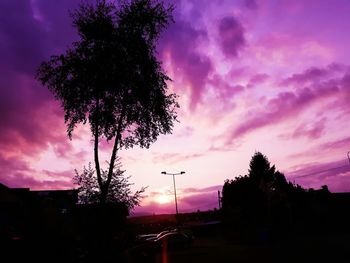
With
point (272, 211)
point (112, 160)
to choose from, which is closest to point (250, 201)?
point (272, 211)

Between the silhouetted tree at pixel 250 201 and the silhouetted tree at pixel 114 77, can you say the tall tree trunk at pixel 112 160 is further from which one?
the silhouetted tree at pixel 250 201

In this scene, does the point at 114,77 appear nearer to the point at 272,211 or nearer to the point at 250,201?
the point at 272,211

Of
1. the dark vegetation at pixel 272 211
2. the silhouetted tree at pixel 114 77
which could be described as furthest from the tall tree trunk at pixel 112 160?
the dark vegetation at pixel 272 211

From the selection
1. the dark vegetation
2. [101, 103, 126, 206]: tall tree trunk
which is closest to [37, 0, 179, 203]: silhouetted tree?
[101, 103, 126, 206]: tall tree trunk

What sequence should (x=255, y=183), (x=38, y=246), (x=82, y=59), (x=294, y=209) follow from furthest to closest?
(x=255, y=183)
(x=294, y=209)
(x=82, y=59)
(x=38, y=246)

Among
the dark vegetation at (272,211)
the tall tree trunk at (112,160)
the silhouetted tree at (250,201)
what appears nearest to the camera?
the tall tree trunk at (112,160)

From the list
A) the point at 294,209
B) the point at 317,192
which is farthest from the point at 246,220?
the point at 317,192

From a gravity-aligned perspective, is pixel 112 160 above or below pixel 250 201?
below

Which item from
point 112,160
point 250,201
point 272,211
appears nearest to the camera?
point 112,160

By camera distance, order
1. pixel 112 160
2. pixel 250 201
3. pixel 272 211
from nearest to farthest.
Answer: pixel 112 160 → pixel 272 211 → pixel 250 201

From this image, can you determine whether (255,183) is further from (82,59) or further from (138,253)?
(82,59)

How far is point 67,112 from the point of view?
24.3 m

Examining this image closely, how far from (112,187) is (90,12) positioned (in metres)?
11.2

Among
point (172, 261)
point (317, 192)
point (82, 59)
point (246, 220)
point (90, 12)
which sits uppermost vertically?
point (90, 12)
